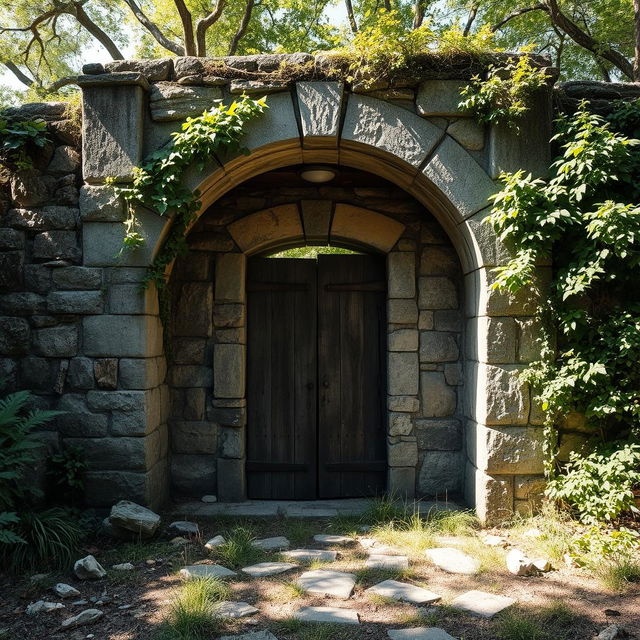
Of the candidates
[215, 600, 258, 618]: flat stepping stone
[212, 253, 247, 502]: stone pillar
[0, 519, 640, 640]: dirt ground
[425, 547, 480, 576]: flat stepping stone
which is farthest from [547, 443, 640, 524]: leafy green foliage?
[212, 253, 247, 502]: stone pillar

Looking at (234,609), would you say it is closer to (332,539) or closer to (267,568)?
(267,568)

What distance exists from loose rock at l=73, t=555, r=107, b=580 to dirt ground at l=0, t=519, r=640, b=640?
0.03 metres

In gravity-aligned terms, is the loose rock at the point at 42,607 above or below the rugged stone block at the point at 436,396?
below

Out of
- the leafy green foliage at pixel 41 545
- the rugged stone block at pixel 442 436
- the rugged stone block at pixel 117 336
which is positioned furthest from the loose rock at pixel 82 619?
the rugged stone block at pixel 442 436

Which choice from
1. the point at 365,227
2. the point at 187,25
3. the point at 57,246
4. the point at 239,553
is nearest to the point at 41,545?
the point at 239,553

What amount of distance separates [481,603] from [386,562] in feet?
2.17

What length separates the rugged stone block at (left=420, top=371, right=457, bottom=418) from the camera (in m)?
4.43

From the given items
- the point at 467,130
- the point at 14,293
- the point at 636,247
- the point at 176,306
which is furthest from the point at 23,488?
the point at 636,247

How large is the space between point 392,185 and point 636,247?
1.89 meters

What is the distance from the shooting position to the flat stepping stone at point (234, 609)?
2.53 m

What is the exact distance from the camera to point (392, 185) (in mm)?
4656

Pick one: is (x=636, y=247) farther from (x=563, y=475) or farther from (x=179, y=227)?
(x=179, y=227)

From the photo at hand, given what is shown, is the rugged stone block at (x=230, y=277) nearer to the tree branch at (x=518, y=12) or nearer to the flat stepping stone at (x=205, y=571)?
the flat stepping stone at (x=205, y=571)

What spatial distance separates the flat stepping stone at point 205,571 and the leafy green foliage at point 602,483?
208 cm
